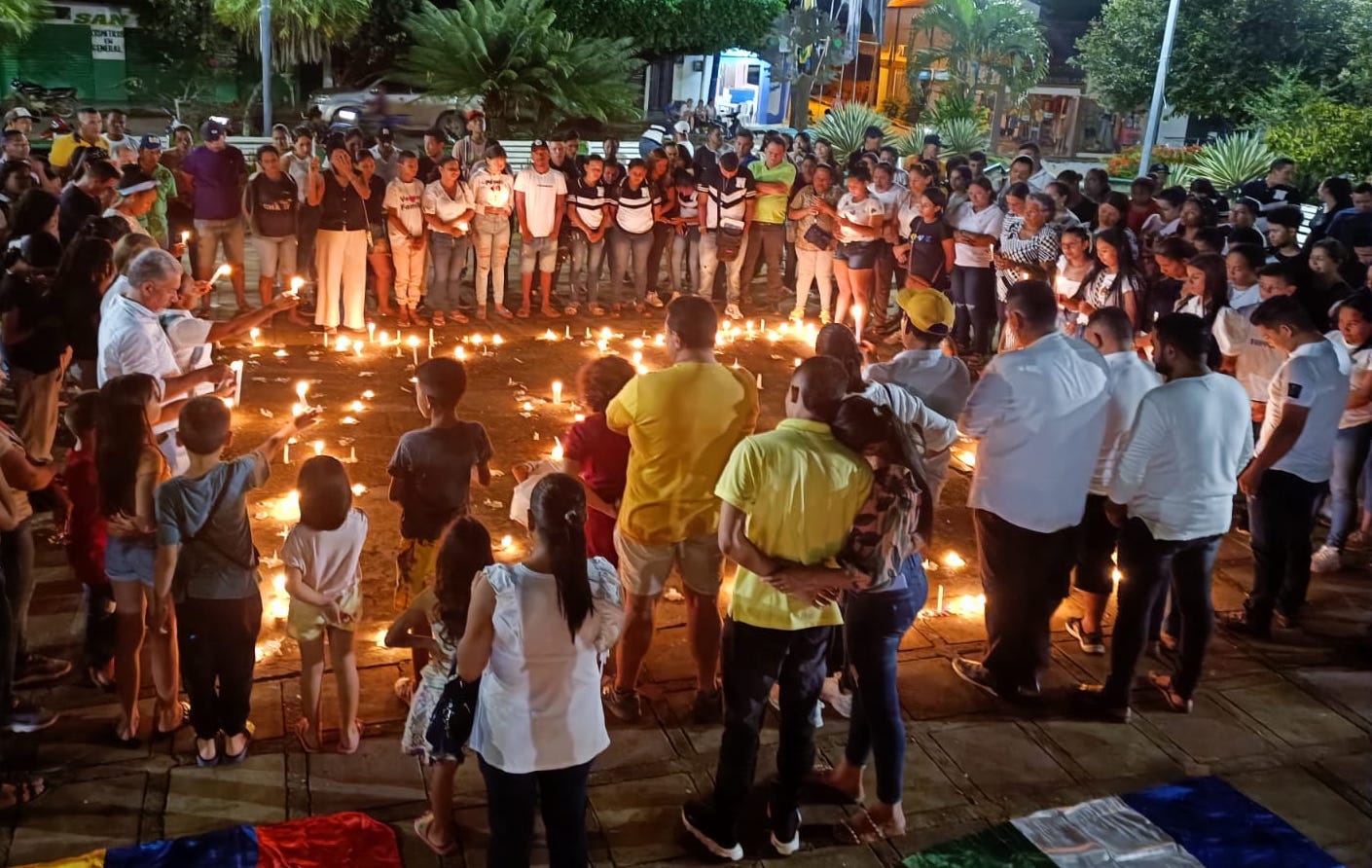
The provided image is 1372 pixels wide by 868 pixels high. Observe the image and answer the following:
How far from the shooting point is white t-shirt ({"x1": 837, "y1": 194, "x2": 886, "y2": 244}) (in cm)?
1166

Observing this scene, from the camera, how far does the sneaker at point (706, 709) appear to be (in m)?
5.45

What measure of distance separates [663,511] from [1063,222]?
6485mm

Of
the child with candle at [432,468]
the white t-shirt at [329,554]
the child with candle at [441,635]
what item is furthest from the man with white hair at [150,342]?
→ the child with candle at [441,635]

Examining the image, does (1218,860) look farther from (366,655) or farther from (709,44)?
(709,44)

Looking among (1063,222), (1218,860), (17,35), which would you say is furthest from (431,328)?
(17,35)

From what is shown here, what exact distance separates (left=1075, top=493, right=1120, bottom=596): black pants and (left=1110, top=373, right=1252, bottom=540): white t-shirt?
0.62 m

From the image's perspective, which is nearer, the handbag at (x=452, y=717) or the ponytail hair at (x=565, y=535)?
the ponytail hair at (x=565, y=535)

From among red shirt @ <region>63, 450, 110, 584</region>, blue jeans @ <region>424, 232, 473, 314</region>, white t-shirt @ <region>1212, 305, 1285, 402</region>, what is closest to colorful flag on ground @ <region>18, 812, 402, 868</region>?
red shirt @ <region>63, 450, 110, 584</region>

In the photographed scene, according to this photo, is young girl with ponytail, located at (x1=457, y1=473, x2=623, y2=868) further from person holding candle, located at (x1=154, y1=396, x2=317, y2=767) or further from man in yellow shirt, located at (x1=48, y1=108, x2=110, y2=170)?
man in yellow shirt, located at (x1=48, y1=108, x2=110, y2=170)

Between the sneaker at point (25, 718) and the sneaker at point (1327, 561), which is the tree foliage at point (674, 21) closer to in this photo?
the sneaker at point (1327, 561)

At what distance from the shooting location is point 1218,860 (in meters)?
4.59

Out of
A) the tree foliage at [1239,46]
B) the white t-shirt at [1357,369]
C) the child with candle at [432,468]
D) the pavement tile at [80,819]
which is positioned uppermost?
the tree foliage at [1239,46]

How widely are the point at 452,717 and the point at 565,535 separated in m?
0.92

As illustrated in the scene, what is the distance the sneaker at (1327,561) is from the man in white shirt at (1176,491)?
242cm
